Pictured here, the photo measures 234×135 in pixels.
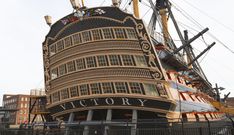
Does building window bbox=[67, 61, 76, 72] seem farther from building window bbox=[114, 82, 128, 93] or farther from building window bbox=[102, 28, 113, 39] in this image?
building window bbox=[114, 82, 128, 93]

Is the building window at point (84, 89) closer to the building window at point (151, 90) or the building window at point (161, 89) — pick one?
the building window at point (151, 90)

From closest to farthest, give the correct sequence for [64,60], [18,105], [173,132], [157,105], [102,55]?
[173,132]
[157,105]
[102,55]
[64,60]
[18,105]

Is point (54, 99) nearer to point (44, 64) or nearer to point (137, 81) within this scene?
point (44, 64)

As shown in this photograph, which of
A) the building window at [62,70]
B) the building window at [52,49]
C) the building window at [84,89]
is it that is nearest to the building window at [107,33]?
the building window at [84,89]

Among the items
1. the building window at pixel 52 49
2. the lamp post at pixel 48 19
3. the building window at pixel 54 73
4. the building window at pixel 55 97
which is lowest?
the building window at pixel 55 97

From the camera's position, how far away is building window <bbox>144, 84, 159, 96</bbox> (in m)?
26.0

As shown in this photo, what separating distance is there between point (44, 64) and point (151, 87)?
574 inches

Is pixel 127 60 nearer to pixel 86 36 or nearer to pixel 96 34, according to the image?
pixel 96 34

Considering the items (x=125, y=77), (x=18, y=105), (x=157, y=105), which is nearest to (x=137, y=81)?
(x=125, y=77)

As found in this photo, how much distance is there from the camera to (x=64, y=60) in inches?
1200

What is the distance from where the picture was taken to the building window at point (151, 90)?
26.0 m

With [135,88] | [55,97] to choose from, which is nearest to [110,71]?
[135,88]

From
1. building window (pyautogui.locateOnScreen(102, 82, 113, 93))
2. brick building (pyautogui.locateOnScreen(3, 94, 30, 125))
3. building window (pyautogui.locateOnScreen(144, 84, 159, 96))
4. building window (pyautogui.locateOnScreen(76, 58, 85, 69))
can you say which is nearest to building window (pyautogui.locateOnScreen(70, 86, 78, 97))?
building window (pyautogui.locateOnScreen(76, 58, 85, 69))

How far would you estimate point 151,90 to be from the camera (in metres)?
26.1
